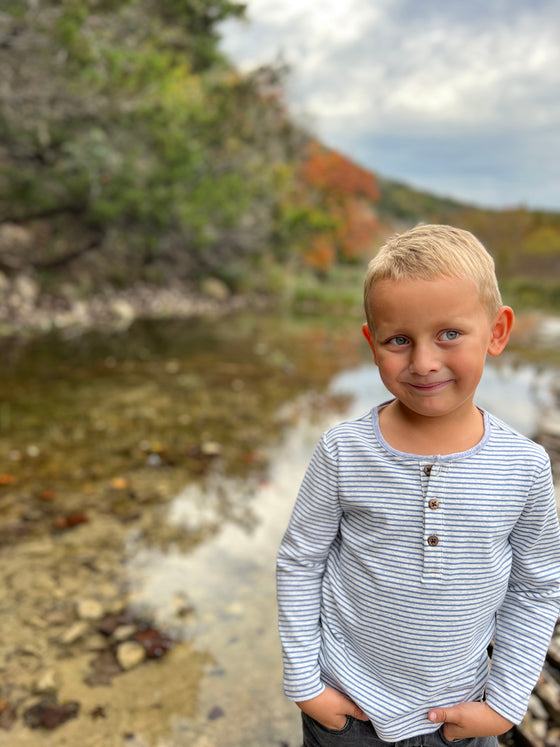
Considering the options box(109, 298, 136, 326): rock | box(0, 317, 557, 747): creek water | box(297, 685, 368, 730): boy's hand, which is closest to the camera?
box(297, 685, 368, 730): boy's hand

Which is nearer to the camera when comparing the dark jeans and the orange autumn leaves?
the dark jeans

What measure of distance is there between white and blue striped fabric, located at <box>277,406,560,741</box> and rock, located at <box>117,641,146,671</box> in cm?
112

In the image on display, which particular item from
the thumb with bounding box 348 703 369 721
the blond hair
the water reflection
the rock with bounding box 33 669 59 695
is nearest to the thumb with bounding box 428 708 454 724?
the thumb with bounding box 348 703 369 721

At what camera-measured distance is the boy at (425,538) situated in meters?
1.02

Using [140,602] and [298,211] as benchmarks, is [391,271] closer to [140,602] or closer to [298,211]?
[140,602]

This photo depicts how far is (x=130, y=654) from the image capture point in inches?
80.7

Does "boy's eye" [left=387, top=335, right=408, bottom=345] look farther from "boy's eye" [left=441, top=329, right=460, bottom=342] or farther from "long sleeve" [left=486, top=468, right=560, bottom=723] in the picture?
"long sleeve" [left=486, top=468, right=560, bottom=723]

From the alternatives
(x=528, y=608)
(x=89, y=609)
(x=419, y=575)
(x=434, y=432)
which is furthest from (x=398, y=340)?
(x=89, y=609)

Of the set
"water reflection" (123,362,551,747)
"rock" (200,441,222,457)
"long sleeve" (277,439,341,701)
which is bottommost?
"rock" (200,441,222,457)

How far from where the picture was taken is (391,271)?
3.32 ft

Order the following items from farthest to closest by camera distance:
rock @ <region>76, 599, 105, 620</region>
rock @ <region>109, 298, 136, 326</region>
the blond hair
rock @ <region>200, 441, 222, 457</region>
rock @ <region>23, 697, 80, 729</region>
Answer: rock @ <region>109, 298, 136, 326</region> → rock @ <region>200, 441, 222, 457</region> → rock @ <region>76, 599, 105, 620</region> → rock @ <region>23, 697, 80, 729</region> → the blond hair

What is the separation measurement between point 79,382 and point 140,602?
344 cm

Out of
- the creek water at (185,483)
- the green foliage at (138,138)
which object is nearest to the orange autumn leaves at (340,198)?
the green foliage at (138,138)

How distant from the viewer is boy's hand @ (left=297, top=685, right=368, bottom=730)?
1.09m
